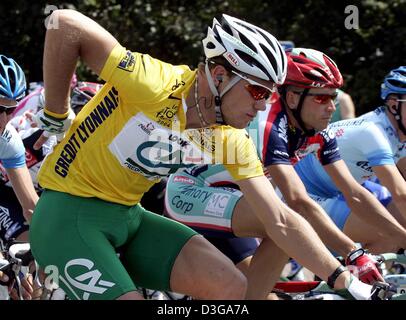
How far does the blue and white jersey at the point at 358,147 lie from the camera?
673cm

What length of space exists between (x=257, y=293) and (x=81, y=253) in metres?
1.44

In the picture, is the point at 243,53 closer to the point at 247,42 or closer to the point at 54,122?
the point at 247,42

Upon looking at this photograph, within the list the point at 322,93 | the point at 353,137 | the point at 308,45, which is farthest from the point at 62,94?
the point at 308,45

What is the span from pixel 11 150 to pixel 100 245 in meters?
1.54

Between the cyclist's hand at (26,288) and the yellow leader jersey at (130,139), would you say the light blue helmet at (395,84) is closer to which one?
the yellow leader jersey at (130,139)

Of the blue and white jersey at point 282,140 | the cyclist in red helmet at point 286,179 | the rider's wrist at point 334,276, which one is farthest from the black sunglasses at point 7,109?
the rider's wrist at point 334,276

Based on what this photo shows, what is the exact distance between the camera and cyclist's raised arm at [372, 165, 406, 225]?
245 inches

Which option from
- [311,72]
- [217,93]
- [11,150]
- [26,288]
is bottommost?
[26,288]

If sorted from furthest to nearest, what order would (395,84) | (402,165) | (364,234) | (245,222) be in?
(402,165)
(395,84)
(364,234)
(245,222)

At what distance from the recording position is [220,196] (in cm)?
585

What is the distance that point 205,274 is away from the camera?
180 inches

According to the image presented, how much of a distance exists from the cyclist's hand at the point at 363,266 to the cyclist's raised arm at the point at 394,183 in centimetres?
157

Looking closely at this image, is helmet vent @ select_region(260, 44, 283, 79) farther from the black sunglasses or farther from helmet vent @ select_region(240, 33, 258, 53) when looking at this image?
the black sunglasses

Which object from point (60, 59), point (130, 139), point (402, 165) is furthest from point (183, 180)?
point (402, 165)
